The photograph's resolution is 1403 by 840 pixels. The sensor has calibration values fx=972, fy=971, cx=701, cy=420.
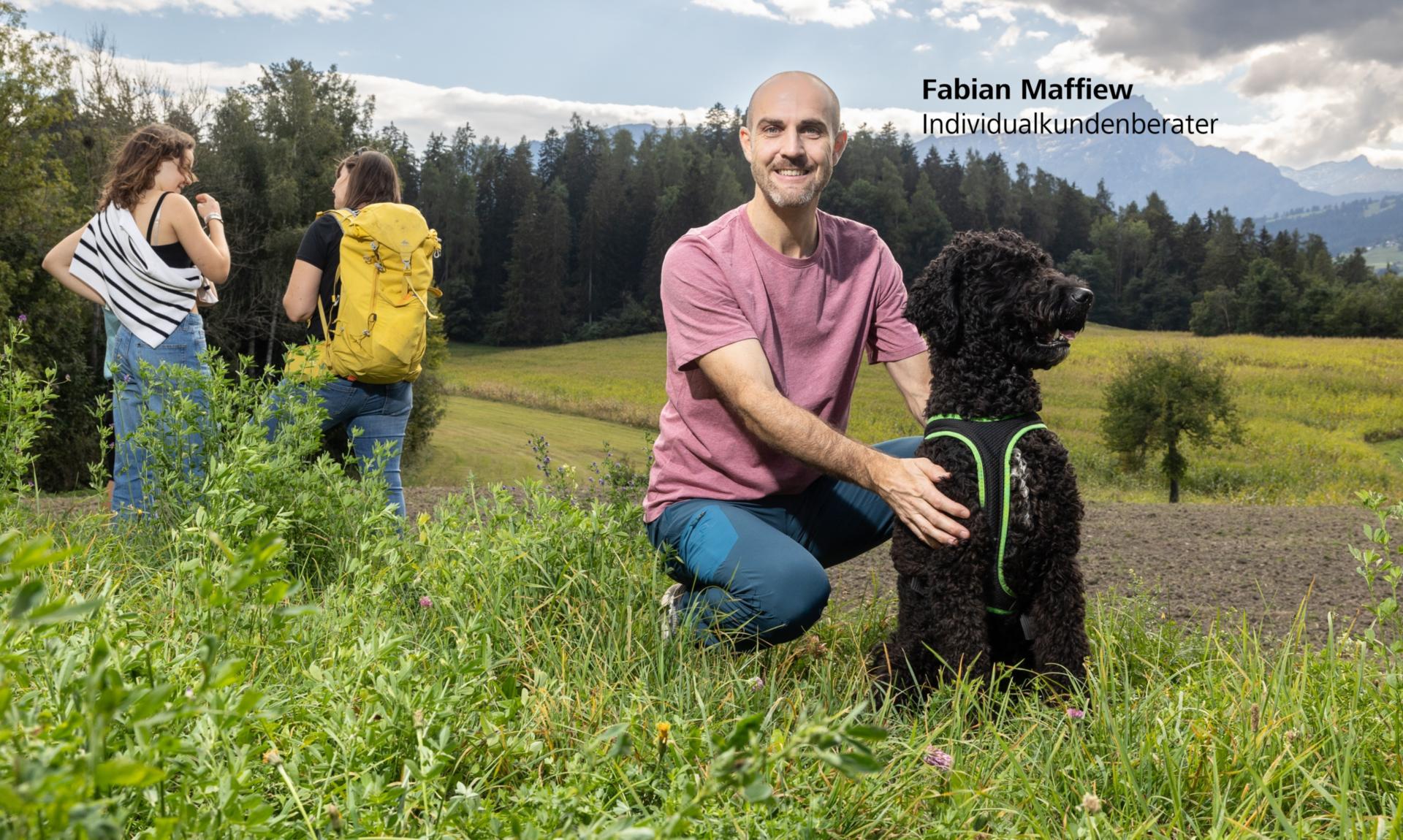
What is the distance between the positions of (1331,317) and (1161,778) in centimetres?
6373

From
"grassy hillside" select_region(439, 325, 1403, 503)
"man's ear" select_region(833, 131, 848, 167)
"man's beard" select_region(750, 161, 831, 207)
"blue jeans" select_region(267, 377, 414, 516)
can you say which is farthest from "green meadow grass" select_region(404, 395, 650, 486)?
"man's beard" select_region(750, 161, 831, 207)

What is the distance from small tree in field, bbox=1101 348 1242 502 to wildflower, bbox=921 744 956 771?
18.3m

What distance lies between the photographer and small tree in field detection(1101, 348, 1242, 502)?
61.5ft

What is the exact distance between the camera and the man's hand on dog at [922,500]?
9.62 ft

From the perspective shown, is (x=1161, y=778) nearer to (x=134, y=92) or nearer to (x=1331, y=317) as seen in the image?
(x=134, y=92)

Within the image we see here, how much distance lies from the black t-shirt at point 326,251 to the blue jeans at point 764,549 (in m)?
2.51

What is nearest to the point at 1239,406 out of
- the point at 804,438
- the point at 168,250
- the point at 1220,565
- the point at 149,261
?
the point at 1220,565

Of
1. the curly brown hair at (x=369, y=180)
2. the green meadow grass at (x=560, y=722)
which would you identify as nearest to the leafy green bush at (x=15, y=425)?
the green meadow grass at (x=560, y=722)

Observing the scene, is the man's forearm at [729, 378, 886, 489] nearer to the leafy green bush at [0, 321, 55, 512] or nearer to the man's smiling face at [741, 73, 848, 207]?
the man's smiling face at [741, 73, 848, 207]

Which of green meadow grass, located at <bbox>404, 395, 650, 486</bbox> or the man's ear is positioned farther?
green meadow grass, located at <bbox>404, 395, 650, 486</bbox>

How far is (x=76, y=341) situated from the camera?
832 inches

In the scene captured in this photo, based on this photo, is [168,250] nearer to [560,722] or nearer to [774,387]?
[774,387]

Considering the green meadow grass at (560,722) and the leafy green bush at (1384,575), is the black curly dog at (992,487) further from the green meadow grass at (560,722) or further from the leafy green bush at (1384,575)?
the leafy green bush at (1384,575)

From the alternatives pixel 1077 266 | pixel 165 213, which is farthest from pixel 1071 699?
pixel 1077 266
